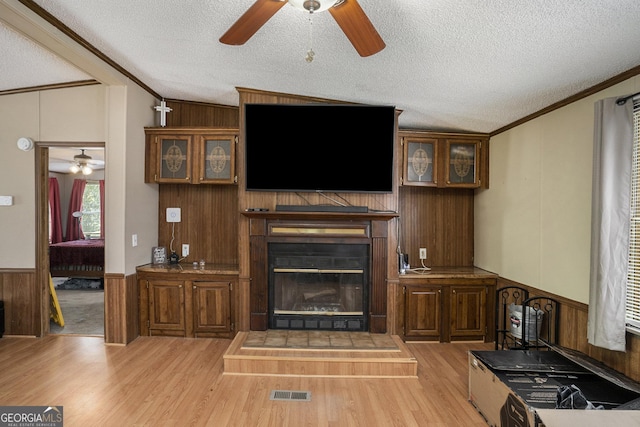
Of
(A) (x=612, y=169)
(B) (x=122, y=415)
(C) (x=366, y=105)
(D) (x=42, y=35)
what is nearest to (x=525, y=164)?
(A) (x=612, y=169)

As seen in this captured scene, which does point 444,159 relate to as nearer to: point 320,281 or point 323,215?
point 323,215

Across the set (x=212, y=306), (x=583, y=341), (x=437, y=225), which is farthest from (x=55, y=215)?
(x=583, y=341)

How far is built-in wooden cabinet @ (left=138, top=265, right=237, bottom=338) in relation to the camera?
380cm

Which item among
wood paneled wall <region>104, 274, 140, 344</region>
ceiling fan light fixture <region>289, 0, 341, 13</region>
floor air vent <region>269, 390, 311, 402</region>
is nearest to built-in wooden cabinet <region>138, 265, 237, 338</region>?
wood paneled wall <region>104, 274, 140, 344</region>

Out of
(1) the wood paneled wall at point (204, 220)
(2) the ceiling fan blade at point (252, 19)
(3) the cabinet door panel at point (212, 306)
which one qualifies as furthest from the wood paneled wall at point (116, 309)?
(2) the ceiling fan blade at point (252, 19)

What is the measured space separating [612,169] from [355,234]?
6.97 feet

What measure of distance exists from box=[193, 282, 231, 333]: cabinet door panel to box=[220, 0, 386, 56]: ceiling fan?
2682 mm

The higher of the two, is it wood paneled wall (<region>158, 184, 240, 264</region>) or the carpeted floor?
wood paneled wall (<region>158, 184, 240, 264</region>)

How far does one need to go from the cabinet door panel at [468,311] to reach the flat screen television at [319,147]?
1490mm

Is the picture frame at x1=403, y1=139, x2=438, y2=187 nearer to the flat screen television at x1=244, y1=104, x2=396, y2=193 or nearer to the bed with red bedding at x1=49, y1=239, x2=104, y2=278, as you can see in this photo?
the flat screen television at x1=244, y1=104, x2=396, y2=193

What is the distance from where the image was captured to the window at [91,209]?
814cm

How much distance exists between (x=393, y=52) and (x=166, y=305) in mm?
3449

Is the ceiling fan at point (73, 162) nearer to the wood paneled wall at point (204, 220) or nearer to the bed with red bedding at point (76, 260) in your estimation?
the bed with red bedding at point (76, 260)
